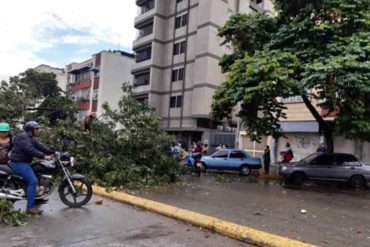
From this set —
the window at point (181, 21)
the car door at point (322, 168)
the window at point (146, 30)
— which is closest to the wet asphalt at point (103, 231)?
the car door at point (322, 168)

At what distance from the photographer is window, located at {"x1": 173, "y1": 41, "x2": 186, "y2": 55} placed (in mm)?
44594

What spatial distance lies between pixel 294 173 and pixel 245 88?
14.5 ft

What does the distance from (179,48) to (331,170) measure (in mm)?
30679

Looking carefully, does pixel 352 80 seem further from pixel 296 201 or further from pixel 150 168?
pixel 150 168

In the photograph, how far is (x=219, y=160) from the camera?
2248 centimetres

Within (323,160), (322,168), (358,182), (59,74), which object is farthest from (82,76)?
(358,182)

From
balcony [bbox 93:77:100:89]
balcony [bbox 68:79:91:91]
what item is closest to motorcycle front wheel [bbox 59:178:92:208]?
balcony [bbox 93:77:100:89]

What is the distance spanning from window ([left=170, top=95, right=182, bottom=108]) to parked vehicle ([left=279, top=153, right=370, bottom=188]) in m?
27.3

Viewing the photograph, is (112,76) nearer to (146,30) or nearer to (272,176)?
(146,30)

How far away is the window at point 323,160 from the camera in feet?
56.2

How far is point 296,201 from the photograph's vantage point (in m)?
11.3

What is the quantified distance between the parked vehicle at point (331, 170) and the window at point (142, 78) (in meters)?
31.7

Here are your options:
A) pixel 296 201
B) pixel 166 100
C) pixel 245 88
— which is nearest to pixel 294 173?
pixel 245 88

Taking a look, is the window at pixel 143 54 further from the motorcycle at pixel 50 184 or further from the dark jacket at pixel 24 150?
the dark jacket at pixel 24 150
